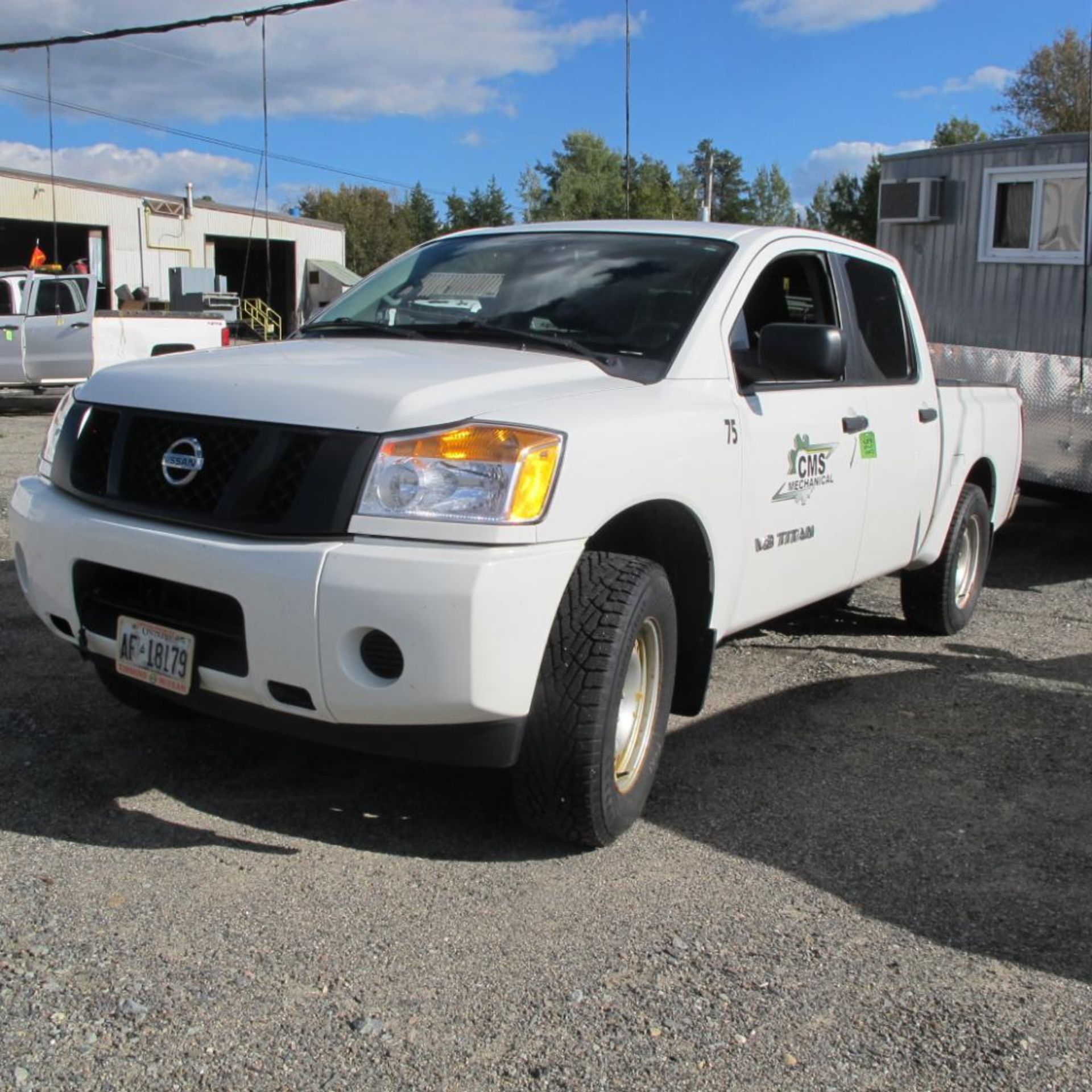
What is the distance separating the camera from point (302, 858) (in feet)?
11.4

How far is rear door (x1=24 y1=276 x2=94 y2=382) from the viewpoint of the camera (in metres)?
18.0

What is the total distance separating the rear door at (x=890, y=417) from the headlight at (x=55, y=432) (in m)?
2.73

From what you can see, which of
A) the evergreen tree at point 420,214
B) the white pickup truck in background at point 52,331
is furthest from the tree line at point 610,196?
the white pickup truck in background at point 52,331

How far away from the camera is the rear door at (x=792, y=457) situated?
13.6ft

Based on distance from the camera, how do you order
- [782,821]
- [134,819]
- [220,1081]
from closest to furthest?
[220,1081] < [134,819] < [782,821]

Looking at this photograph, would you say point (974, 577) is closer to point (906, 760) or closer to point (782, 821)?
point (906, 760)

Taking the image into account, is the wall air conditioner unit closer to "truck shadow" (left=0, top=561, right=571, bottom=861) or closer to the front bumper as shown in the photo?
"truck shadow" (left=0, top=561, right=571, bottom=861)

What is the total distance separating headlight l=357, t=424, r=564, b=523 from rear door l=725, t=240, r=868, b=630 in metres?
1.09

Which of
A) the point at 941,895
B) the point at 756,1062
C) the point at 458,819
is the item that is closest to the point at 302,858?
the point at 458,819

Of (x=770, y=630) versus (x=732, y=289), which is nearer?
(x=732, y=289)

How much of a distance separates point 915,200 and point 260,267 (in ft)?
133

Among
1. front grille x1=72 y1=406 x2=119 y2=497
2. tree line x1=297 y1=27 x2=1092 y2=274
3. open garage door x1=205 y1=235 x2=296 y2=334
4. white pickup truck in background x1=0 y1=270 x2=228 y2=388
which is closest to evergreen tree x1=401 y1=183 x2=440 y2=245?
tree line x1=297 y1=27 x2=1092 y2=274

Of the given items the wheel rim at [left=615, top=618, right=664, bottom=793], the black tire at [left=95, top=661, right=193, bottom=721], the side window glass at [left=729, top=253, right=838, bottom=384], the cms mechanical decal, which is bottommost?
the black tire at [left=95, top=661, right=193, bottom=721]

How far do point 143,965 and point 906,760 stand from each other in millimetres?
2758
